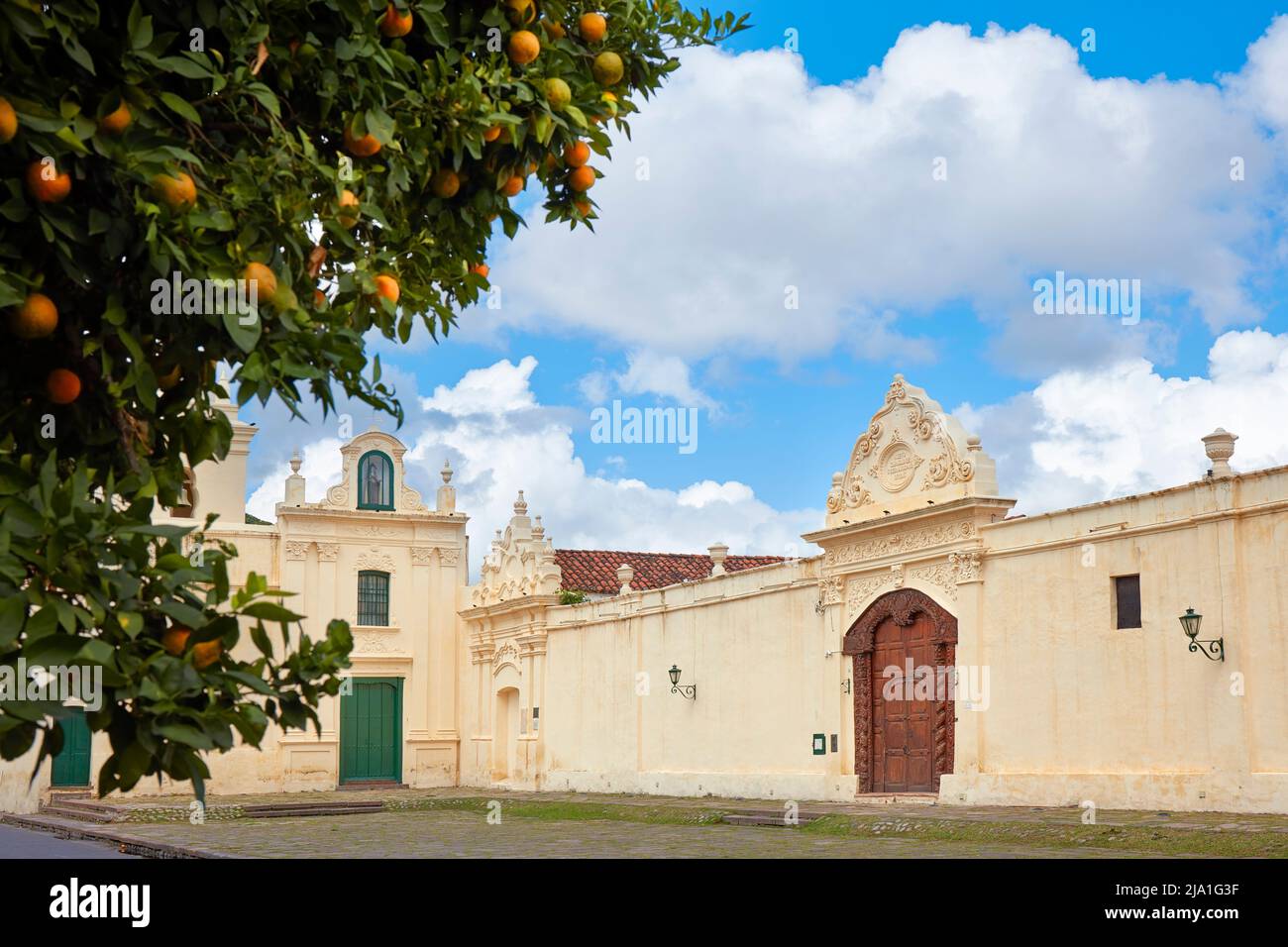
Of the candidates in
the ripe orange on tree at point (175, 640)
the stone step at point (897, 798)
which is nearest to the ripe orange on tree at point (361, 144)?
the ripe orange on tree at point (175, 640)

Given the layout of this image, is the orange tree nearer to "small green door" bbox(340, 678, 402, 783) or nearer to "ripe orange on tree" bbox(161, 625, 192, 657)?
"ripe orange on tree" bbox(161, 625, 192, 657)

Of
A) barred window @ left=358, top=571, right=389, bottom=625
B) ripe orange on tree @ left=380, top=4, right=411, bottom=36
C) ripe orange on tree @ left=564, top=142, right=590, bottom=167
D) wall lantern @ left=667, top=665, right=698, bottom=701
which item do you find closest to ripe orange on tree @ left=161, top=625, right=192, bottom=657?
ripe orange on tree @ left=380, top=4, right=411, bottom=36

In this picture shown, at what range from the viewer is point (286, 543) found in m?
31.5

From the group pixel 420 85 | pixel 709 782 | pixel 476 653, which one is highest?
pixel 420 85

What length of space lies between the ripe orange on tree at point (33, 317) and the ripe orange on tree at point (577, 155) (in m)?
1.94

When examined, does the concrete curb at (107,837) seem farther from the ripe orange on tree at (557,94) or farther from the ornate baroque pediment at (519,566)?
the ripe orange on tree at (557,94)

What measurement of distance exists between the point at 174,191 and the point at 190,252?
0.15m

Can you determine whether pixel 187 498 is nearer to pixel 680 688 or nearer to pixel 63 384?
pixel 63 384

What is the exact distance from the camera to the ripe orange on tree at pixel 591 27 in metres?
4.94

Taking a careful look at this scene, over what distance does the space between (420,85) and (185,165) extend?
0.90 metres
